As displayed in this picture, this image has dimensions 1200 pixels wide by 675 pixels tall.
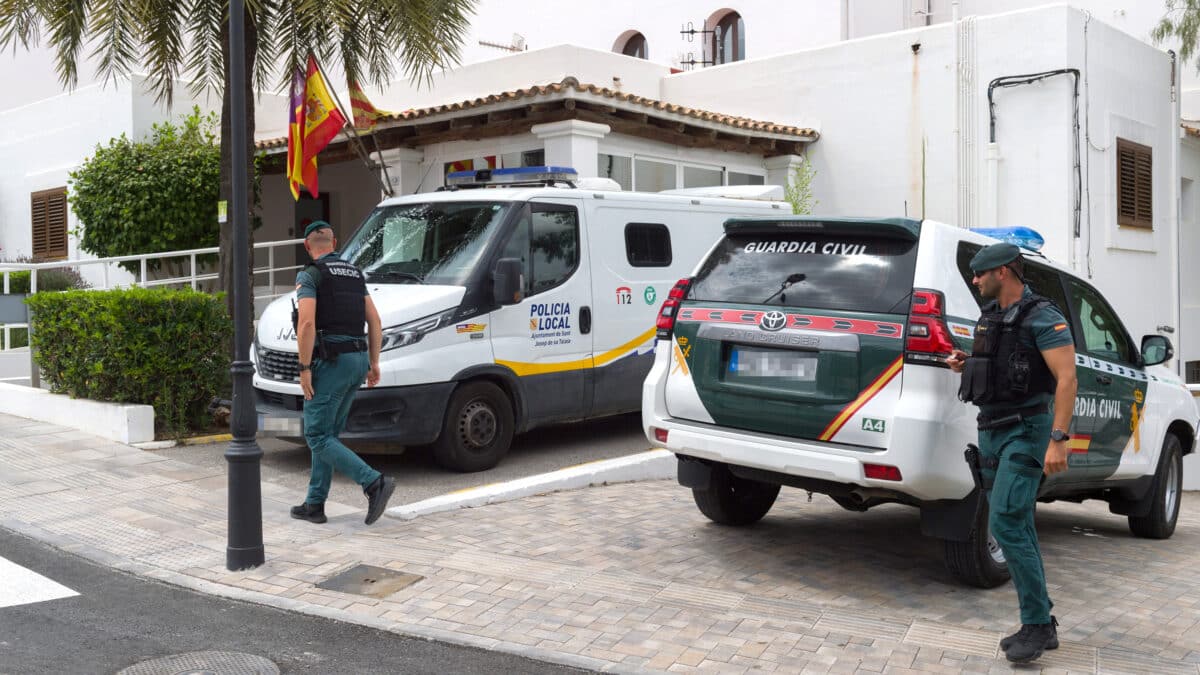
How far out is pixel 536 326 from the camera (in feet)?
29.3

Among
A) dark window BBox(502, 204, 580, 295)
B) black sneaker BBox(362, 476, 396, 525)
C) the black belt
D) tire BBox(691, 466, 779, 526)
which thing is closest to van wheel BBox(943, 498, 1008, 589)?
the black belt

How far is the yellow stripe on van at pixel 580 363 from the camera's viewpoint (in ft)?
28.9

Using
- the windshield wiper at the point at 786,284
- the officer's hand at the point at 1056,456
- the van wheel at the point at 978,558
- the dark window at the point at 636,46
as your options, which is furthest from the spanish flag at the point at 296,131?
the dark window at the point at 636,46

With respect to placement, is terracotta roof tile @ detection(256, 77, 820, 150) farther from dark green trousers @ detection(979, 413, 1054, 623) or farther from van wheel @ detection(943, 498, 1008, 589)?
dark green trousers @ detection(979, 413, 1054, 623)

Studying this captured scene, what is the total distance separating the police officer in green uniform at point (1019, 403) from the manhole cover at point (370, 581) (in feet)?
9.89

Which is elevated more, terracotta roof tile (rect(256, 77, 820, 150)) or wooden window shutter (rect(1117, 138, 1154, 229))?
terracotta roof tile (rect(256, 77, 820, 150))

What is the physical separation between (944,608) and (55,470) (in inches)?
266

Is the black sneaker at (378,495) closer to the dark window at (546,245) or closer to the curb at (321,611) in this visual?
the curb at (321,611)

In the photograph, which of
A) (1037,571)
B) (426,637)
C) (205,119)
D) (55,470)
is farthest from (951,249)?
(205,119)

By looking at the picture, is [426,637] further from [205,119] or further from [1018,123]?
[205,119]

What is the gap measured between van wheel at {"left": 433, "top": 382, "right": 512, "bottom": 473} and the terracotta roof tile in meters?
5.15

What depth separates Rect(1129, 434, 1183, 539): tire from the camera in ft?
25.2

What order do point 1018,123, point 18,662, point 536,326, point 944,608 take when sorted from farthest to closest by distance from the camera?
point 1018,123 < point 536,326 < point 944,608 < point 18,662

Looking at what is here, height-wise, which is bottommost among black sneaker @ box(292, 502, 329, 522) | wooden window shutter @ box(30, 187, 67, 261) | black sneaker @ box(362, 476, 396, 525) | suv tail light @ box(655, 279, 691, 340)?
black sneaker @ box(292, 502, 329, 522)
